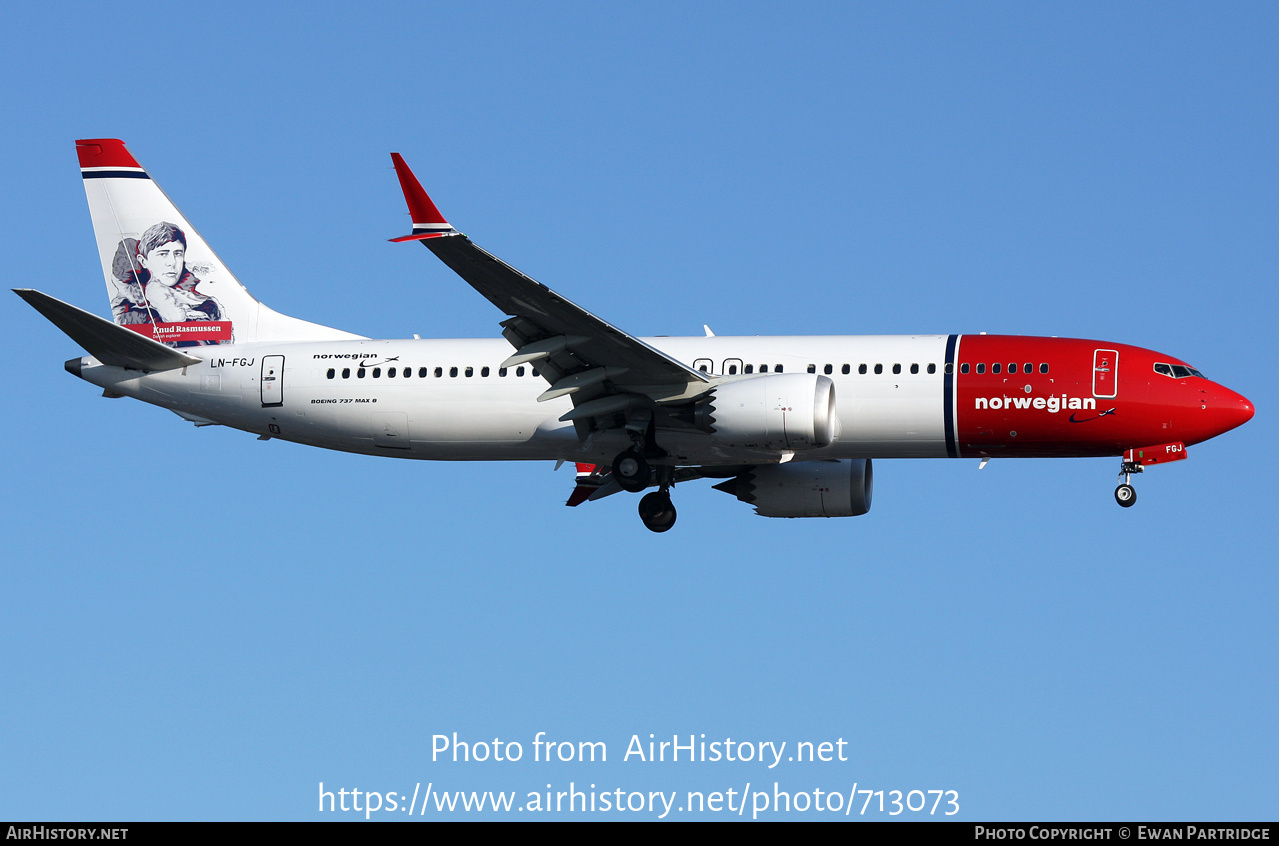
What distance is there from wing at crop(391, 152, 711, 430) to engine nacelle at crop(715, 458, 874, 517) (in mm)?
4749

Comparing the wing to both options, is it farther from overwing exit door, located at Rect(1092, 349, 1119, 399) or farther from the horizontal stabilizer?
the horizontal stabilizer

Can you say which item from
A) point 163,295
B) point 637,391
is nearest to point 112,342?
point 163,295

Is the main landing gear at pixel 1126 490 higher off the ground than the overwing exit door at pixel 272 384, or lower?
lower

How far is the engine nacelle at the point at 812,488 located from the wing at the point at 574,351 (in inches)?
187

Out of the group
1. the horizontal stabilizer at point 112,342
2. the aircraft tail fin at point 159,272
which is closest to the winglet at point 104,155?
the aircraft tail fin at point 159,272

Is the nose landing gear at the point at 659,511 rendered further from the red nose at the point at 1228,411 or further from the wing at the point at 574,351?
the red nose at the point at 1228,411

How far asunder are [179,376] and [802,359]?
15.2 m

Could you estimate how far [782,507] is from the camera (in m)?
41.2

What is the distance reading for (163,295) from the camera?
42375mm

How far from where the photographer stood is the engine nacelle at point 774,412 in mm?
35375

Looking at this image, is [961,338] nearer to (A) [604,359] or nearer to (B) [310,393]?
(A) [604,359]

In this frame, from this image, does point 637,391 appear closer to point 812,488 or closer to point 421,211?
point 812,488

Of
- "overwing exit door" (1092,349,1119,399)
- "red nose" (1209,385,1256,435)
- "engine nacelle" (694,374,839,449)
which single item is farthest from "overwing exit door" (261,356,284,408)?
"red nose" (1209,385,1256,435)
